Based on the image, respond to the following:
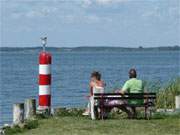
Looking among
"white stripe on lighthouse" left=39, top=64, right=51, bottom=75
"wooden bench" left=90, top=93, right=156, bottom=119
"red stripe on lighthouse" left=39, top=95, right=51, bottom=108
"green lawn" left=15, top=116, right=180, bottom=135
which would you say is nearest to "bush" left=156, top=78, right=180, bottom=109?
"wooden bench" left=90, top=93, right=156, bottom=119

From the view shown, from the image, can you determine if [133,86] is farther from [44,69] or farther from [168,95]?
[168,95]

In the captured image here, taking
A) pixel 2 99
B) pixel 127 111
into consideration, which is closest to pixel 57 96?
pixel 2 99

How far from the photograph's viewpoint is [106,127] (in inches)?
671

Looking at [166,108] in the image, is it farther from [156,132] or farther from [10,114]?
[10,114]

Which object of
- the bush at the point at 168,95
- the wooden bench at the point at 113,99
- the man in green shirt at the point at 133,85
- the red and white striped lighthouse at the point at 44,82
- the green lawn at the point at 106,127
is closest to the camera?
the green lawn at the point at 106,127

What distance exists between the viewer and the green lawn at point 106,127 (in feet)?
53.3

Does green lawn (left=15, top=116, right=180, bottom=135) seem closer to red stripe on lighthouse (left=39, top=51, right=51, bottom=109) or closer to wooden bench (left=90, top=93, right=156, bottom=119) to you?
wooden bench (left=90, top=93, right=156, bottom=119)

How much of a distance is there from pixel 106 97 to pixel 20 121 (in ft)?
6.91

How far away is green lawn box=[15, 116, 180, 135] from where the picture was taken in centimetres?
1625

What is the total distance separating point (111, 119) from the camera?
61.8 ft

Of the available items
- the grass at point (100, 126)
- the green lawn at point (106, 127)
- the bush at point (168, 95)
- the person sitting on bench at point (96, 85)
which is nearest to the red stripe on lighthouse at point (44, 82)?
the grass at point (100, 126)

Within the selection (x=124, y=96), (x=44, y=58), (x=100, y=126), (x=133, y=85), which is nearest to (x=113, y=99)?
(x=124, y=96)

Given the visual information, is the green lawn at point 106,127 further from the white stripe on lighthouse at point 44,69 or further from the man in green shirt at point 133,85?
the white stripe on lighthouse at point 44,69

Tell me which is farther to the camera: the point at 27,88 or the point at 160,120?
the point at 27,88
